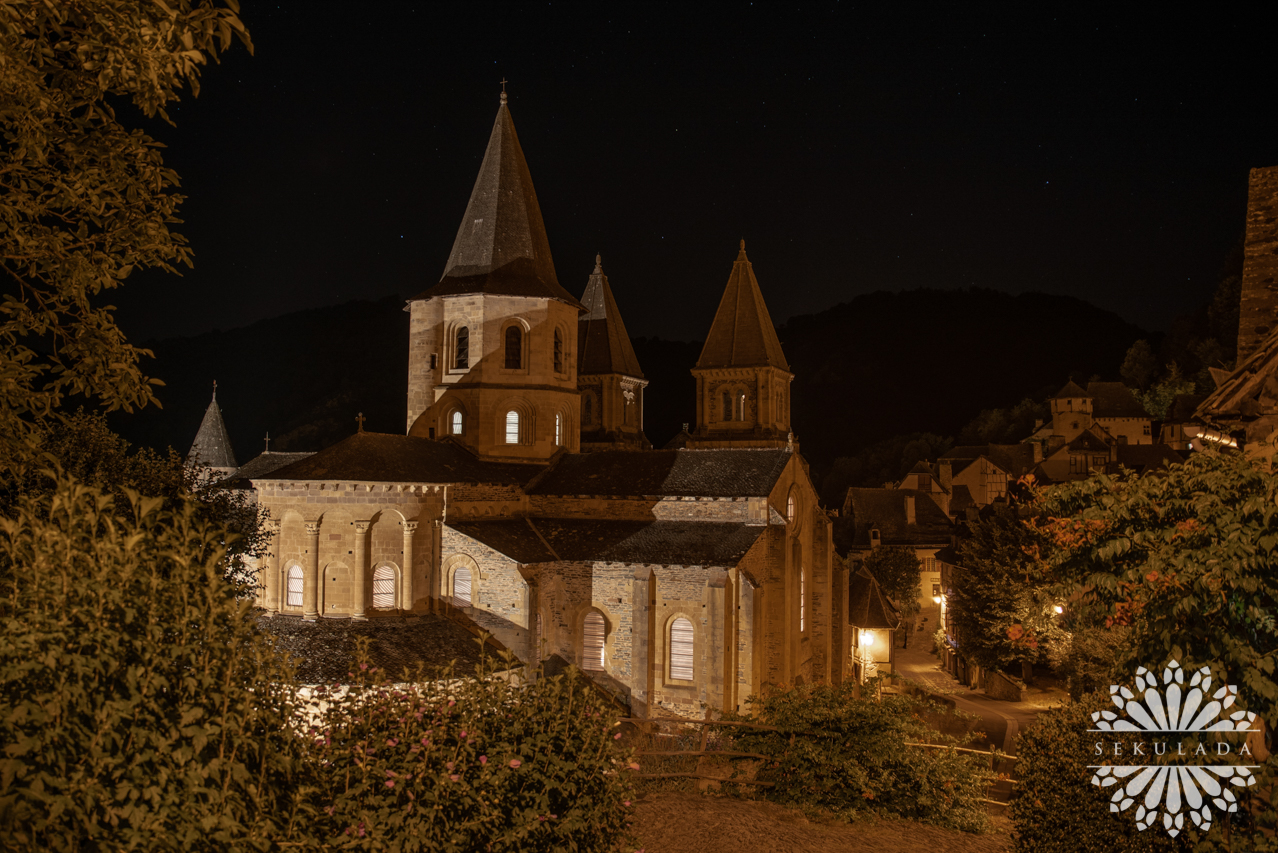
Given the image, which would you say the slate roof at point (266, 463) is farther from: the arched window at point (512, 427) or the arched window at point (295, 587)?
the arched window at point (295, 587)

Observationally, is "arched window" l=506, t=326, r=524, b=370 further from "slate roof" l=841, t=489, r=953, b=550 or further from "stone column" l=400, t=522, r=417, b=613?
"slate roof" l=841, t=489, r=953, b=550

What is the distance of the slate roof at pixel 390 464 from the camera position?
2372 centimetres

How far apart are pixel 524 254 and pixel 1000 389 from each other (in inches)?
4631

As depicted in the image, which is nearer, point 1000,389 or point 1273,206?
point 1273,206

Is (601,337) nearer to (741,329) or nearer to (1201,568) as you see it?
(741,329)

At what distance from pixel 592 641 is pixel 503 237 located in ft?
48.8

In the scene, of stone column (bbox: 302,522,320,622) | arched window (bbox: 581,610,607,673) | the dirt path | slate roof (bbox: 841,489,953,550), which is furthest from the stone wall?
slate roof (bbox: 841,489,953,550)

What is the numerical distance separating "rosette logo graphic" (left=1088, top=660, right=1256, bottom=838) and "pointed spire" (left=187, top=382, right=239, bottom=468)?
43.4m

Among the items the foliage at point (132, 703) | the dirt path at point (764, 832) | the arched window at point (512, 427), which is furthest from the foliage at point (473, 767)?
the arched window at point (512, 427)

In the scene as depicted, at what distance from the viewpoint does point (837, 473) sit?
104375 millimetres

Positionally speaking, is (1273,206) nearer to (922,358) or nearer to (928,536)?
(928,536)

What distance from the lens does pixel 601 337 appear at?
4400 centimetres

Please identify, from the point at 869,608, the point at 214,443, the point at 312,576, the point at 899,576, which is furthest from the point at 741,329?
the point at 214,443

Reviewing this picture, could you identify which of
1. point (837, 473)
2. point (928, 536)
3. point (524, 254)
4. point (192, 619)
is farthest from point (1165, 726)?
point (837, 473)
